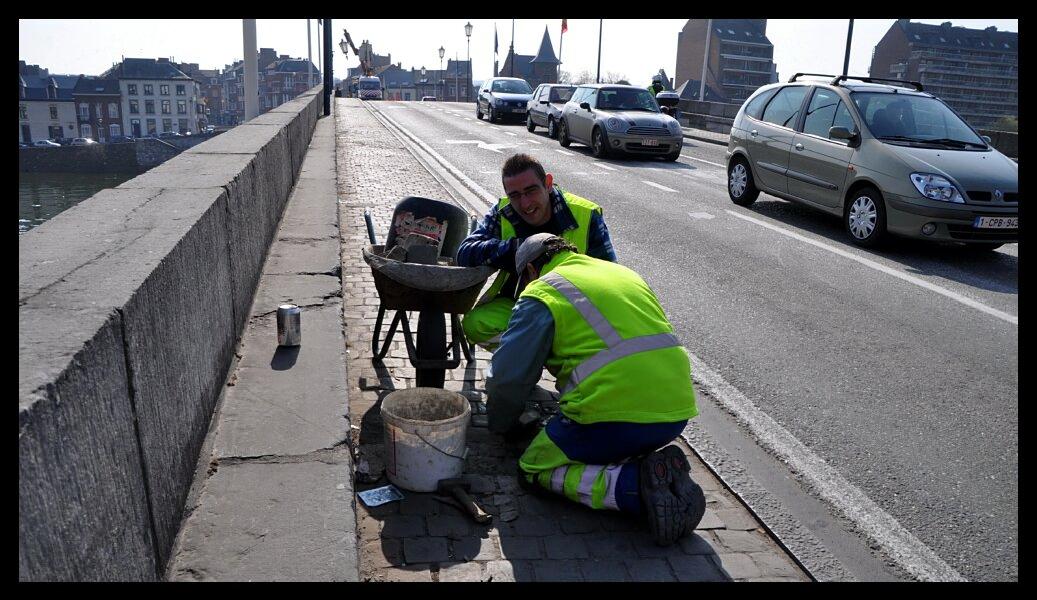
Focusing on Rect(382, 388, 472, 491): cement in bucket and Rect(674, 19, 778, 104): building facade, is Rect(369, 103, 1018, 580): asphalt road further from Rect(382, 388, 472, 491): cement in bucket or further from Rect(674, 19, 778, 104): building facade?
Rect(674, 19, 778, 104): building facade

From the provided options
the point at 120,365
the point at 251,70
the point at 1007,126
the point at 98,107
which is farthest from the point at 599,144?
the point at 98,107

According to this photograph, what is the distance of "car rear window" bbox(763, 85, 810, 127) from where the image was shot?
11.2 meters

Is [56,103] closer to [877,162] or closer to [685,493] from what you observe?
[877,162]

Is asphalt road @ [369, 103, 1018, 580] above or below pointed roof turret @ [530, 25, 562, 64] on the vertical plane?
below

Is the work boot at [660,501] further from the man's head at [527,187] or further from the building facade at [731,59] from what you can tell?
the building facade at [731,59]

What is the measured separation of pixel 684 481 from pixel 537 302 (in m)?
1.03

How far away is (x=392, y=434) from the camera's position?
3.66 meters

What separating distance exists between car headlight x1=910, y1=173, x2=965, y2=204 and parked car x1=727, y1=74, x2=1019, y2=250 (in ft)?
0.04

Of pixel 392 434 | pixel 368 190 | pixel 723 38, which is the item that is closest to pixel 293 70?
pixel 723 38

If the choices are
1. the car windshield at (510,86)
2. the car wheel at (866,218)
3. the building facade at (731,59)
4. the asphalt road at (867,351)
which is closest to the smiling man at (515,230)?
the asphalt road at (867,351)

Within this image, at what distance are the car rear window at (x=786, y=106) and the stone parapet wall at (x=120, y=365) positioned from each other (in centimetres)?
897

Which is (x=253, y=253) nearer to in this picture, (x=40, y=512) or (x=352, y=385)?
(x=352, y=385)

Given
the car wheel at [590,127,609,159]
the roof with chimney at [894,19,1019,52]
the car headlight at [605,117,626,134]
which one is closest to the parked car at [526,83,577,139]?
the car wheel at [590,127,609,159]

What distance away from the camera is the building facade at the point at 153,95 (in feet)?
336
